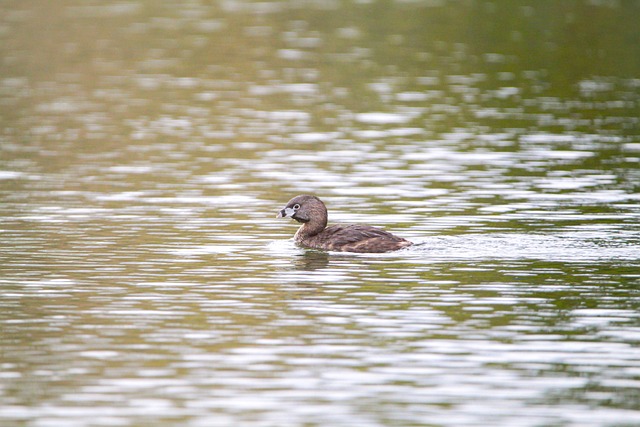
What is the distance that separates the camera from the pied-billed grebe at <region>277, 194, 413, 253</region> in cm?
2033

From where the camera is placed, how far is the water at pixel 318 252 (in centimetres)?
1312

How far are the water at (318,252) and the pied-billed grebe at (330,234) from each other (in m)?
0.22

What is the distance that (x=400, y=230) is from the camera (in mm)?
22203

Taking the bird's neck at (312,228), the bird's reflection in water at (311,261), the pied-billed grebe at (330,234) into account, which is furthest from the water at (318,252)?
the bird's neck at (312,228)

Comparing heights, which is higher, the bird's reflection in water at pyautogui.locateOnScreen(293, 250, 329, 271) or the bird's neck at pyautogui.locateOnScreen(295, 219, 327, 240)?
the bird's neck at pyautogui.locateOnScreen(295, 219, 327, 240)

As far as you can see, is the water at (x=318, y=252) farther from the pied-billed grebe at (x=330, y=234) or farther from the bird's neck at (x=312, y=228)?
the bird's neck at (x=312, y=228)

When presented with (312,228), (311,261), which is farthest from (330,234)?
(311,261)

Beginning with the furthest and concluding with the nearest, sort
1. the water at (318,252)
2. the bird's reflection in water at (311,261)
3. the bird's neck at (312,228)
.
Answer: the bird's neck at (312,228)
the bird's reflection in water at (311,261)
the water at (318,252)

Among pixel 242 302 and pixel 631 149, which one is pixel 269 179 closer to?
pixel 631 149

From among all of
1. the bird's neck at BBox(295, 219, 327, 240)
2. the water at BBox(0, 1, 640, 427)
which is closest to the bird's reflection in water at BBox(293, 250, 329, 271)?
the water at BBox(0, 1, 640, 427)

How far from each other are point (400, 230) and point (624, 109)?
1626cm

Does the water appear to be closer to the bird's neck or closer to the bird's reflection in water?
the bird's reflection in water

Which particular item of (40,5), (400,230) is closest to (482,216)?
(400,230)

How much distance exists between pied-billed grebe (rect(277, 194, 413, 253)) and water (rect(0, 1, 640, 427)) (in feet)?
0.73
